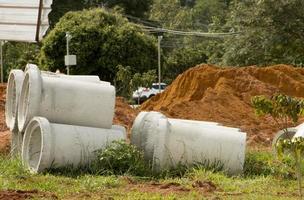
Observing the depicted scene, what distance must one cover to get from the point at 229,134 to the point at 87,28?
24.7 meters

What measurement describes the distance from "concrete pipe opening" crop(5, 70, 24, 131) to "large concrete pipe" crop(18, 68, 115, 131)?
595mm

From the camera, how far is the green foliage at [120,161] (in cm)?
985

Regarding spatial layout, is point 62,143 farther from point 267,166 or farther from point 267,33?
point 267,33

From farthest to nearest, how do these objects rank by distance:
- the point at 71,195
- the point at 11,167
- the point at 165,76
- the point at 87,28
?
the point at 165,76 < the point at 87,28 < the point at 11,167 < the point at 71,195

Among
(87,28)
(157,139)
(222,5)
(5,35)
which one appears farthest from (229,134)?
(222,5)

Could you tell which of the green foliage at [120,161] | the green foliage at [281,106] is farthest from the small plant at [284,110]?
the green foliage at [120,161]

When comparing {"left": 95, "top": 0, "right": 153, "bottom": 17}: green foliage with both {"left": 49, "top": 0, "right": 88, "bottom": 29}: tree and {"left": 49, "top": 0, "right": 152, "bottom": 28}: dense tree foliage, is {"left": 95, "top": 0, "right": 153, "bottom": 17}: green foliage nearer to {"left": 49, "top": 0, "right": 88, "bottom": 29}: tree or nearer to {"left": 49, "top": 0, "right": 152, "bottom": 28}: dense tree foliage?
{"left": 49, "top": 0, "right": 152, "bottom": 28}: dense tree foliage

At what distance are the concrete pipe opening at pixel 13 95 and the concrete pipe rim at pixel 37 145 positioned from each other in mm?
710

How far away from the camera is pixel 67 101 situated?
33.3ft

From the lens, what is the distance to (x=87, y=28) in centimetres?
3475

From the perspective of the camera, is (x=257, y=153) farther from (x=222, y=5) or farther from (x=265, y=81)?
(x=222, y=5)

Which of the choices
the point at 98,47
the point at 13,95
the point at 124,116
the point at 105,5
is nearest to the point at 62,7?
the point at 105,5

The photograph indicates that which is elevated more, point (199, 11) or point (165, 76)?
point (199, 11)

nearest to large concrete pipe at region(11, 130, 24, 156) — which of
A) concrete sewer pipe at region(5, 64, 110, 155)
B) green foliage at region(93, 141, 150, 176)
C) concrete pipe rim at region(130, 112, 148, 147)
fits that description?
concrete sewer pipe at region(5, 64, 110, 155)
